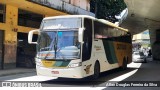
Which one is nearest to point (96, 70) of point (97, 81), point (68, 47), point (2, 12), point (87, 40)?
point (97, 81)

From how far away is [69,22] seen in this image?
15602 millimetres

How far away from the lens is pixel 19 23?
87.4 feet

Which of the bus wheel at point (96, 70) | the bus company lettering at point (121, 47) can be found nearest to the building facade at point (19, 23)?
the bus company lettering at point (121, 47)

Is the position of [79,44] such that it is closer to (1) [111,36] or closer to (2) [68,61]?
(2) [68,61]

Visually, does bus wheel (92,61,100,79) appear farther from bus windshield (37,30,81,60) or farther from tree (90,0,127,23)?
tree (90,0,127,23)

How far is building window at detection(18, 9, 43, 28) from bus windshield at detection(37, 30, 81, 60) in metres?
11.7

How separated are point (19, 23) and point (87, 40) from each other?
12075 millimetres

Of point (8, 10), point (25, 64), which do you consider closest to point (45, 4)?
point (8, 10)

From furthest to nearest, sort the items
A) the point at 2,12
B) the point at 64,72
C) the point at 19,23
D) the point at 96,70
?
the point at 19,23 < the point at 2,12 < the point at 96,70 < the point at 64,72

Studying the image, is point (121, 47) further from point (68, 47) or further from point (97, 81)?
point (68, 47)

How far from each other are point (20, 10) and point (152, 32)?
93.4 ft

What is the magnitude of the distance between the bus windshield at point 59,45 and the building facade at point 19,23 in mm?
8263

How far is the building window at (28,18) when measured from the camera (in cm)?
2704

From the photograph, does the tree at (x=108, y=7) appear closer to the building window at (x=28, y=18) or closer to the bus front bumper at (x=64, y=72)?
the building window at (x=28, y=18)
